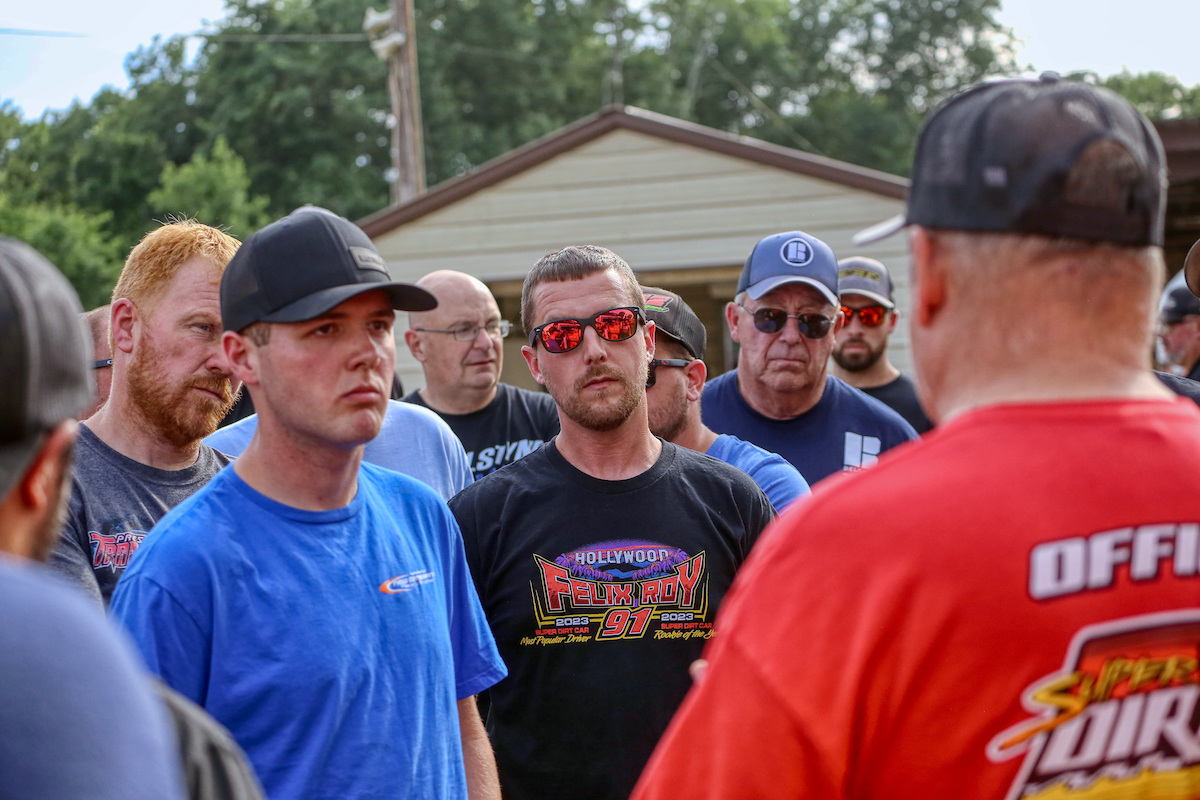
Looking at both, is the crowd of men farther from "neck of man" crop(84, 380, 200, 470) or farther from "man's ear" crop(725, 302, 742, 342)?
"man's ear" crop(725, 302, 742, 342)

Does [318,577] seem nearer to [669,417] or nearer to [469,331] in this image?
[669,417]

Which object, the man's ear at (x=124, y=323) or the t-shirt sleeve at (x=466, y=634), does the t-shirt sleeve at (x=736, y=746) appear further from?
the man's ear at (x=124, y=323)

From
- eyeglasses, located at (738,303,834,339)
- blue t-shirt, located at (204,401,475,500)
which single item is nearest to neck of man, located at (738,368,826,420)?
eyeglasses, located at (738,303,834,339)

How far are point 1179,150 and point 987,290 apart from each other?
27.8ft

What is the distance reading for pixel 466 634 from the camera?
8.80 ft

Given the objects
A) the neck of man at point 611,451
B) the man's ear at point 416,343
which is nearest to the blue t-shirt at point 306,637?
the neck of man at point 611,451

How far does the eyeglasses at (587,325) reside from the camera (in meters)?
3.34

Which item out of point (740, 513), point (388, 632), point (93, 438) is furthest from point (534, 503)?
point (93, 438)

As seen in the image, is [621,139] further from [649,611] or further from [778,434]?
[649,611]

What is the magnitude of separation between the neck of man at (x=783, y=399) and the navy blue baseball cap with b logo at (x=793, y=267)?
42 cm

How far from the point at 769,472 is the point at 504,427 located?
7.20ft

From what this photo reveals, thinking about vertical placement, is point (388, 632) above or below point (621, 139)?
below

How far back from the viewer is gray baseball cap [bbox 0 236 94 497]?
1149 mm

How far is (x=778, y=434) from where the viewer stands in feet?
15.4
